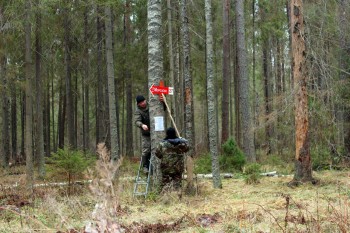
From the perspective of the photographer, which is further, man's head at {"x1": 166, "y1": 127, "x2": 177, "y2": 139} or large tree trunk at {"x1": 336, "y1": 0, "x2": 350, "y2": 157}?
large tree trunk at {"x1": 336, "y1": 0, "x2": 350, "y2": 157}

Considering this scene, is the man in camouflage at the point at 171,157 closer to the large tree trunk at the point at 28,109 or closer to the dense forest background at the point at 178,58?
the dense forest background at the point at 178,58

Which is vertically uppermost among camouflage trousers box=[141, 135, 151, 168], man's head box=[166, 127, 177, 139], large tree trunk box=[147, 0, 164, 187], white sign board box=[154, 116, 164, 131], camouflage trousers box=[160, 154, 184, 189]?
large tree trunk box=[147, 0, 164, 187]

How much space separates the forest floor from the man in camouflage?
1.45 ft

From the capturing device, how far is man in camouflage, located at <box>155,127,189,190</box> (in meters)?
7.96

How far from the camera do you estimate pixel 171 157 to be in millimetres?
8039

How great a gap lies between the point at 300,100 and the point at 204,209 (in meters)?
3.98

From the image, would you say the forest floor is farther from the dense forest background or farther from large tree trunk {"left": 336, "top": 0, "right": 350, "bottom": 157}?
large tree trunk {"left": 336, "top": 0, "right": 350, "bottom": 157}

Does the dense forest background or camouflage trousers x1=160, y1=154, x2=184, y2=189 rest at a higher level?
the dense forest background

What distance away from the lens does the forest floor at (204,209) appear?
4.90 meters

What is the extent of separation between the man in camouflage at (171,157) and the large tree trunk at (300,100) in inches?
114

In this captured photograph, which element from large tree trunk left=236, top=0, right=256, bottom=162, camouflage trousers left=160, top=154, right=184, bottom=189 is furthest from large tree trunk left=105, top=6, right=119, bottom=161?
large tree trunk left=236, top=0, right=256, bottom=162

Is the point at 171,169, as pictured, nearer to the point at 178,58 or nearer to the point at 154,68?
the point at 154,68

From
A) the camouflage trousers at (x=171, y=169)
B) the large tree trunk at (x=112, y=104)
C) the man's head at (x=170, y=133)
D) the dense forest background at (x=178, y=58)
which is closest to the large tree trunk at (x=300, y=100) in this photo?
the dense forest background at (x=178, y=58)

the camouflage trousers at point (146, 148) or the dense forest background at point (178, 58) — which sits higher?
the dense forest background at point (178, 58)
